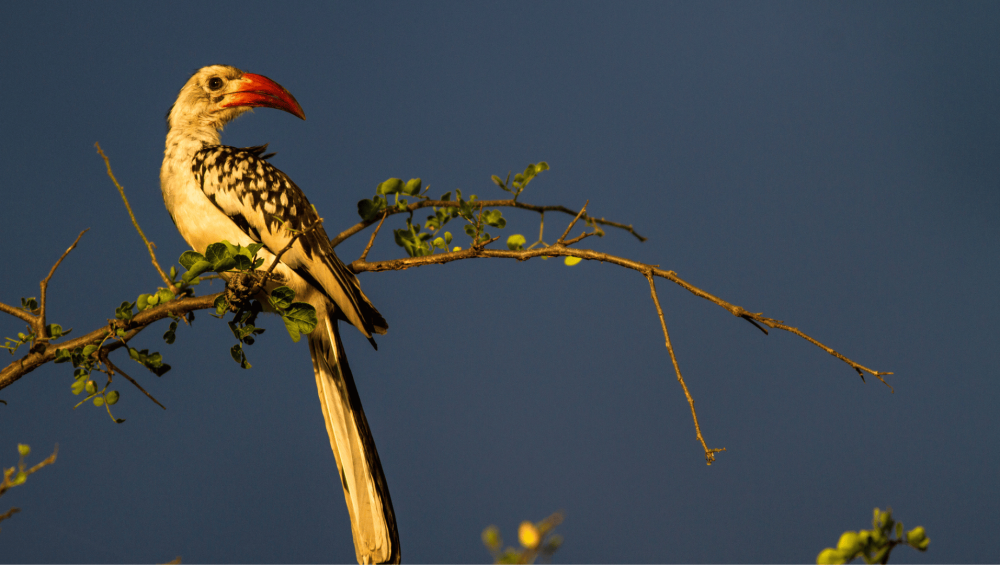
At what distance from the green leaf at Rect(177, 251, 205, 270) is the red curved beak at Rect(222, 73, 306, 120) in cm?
119

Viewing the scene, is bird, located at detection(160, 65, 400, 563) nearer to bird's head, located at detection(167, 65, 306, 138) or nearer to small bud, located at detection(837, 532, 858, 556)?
bird's head, located at detection(167, 65, 306, 138)

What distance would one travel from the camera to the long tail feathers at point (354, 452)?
172 cm

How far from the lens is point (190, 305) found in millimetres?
Result: 1569

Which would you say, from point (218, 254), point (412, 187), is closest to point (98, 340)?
point (218, 254)

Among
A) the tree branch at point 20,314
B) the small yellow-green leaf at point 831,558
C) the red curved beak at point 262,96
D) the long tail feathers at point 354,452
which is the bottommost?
the small yellow-green leaf at point 831,558

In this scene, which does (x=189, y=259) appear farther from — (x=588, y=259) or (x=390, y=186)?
(x=588, y=259)

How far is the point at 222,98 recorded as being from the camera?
252 cm

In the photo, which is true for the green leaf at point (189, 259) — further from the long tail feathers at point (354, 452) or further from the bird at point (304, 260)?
the long tail feathers at point (354, 452)

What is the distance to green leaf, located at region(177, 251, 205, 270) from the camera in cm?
140

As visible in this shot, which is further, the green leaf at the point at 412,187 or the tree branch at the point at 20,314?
the green leaf at the point at 412,187

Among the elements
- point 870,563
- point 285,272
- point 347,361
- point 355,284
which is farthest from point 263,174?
point 870,563

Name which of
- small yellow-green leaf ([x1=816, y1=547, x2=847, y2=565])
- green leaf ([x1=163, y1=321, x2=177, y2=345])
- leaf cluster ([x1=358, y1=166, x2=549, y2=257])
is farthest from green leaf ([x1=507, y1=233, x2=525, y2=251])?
small yellow-green leaf ([x1=816, y1=547, x2=847, y2=565])

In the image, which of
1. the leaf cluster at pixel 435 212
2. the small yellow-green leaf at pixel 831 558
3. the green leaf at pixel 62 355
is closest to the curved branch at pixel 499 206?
the leaf cluster at pixel 435 212

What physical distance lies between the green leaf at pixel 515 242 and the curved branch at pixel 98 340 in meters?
0.77
